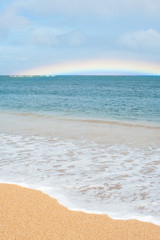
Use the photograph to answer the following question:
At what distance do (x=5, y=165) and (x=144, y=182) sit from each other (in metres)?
3.63

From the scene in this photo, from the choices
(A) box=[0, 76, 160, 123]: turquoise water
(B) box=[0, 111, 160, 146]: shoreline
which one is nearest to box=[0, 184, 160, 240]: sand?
(B) box=[0, 111, 160, 146]: shoreline

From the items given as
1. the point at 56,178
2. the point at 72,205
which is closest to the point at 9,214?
the point at 72,205

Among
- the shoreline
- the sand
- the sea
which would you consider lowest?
the shoreline

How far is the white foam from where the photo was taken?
459cm

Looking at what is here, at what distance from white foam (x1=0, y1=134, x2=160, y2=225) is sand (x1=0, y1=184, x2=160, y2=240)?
0.25 meters

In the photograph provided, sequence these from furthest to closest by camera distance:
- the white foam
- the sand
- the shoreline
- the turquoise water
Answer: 1. the turquoise water
2. the shoreline
3. the white foam
4. the sand

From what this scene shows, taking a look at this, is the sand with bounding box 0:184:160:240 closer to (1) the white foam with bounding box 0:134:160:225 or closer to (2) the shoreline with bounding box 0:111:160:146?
(1) the white foam with bounding box 0:134:160:225

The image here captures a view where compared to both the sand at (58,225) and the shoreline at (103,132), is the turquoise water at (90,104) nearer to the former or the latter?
the shoreline at (103,132)

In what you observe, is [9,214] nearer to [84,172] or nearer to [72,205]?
[72,205]

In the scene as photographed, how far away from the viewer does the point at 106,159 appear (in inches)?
297

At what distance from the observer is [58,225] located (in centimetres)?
384

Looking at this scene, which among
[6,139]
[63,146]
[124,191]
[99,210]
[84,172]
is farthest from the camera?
[6,139]

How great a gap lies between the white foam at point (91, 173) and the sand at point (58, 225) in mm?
253

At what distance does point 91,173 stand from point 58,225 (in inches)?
98.5
